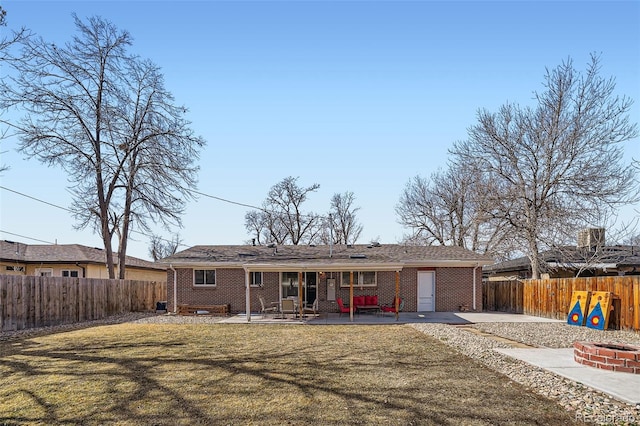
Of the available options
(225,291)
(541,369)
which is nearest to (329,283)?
(225,291)

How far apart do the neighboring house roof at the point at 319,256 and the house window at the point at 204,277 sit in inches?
22.4

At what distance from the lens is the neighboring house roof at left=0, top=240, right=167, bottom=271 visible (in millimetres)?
27747

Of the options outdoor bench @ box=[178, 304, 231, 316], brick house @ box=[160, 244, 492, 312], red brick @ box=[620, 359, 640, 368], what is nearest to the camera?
red brick @ box=[620, 359, 640, 368]

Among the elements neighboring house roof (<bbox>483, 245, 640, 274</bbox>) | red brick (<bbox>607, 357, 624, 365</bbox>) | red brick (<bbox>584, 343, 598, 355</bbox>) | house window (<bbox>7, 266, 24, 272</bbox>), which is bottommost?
red brick (<bbox>607, 357, 624, 365</bbox>)

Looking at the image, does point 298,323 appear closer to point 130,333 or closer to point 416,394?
point 130,333

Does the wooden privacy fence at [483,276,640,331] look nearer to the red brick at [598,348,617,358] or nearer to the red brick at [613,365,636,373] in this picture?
the red brick at [598,348,617,358]

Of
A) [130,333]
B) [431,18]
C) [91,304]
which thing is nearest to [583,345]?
[431,18]

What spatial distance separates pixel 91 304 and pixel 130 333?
6164mm

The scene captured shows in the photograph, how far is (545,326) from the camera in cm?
1603

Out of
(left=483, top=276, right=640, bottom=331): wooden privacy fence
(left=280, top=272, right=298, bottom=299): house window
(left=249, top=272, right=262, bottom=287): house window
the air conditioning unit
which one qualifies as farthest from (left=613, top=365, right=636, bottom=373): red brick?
the air conditioning unit

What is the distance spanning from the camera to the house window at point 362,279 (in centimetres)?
2161

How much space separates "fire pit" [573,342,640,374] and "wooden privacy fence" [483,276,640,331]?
21.9 ft

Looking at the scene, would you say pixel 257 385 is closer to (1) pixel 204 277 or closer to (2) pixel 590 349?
(2) pixel 590 349

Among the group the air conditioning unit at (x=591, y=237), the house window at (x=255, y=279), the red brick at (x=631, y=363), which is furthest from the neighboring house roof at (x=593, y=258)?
the red brick at (x=631, y=363)
